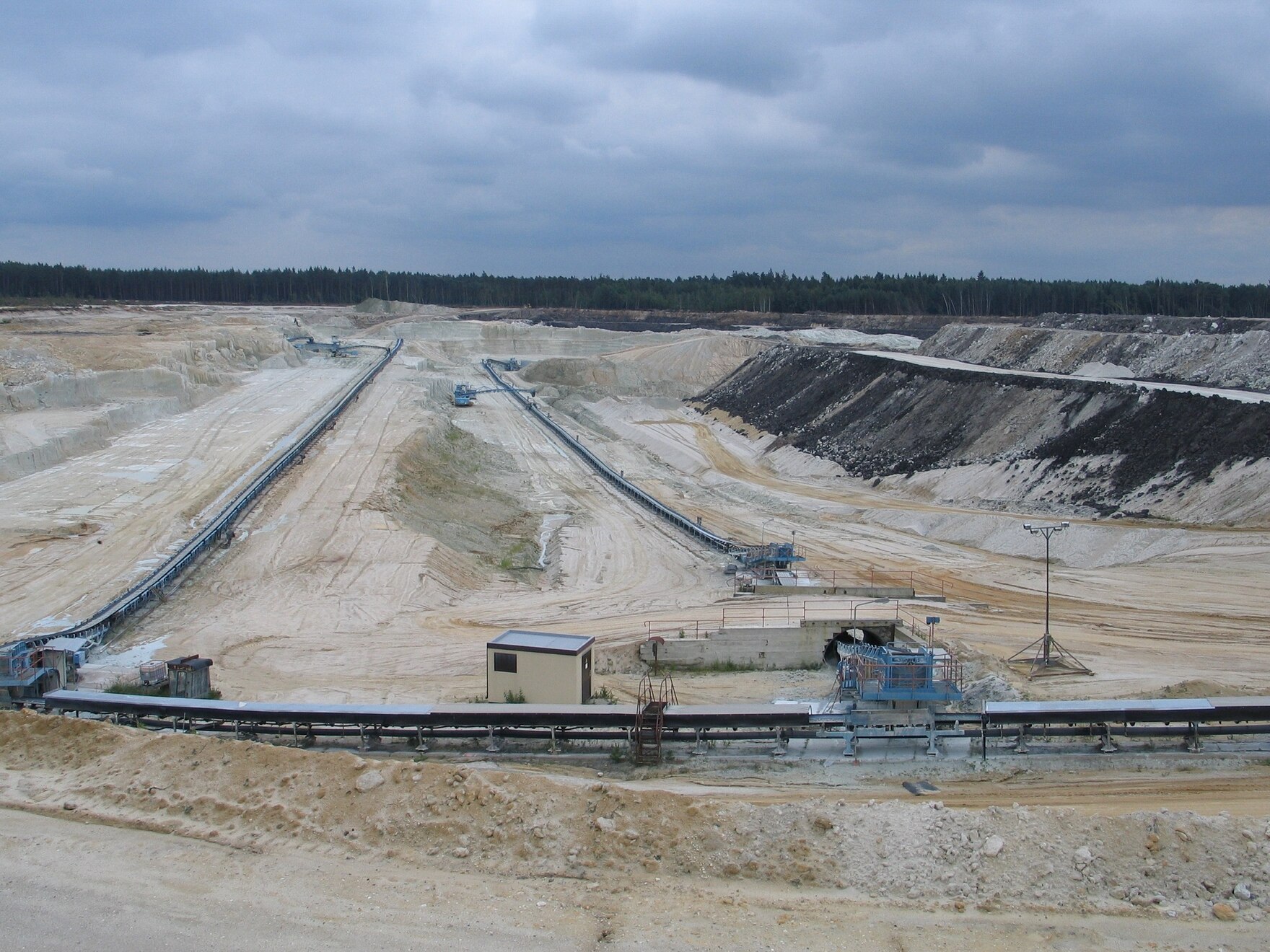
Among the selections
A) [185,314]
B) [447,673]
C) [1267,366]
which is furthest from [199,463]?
[185,314]

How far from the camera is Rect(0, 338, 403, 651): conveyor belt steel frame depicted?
24.3m

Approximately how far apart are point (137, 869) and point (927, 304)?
14255cm

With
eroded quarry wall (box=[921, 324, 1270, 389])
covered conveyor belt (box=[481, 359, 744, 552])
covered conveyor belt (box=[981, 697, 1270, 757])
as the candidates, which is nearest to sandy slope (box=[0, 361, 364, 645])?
covered conveyor belt (box=[481, 359, 744, 552])

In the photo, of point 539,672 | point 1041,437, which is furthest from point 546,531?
point 539,672

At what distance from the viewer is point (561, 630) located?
26312 millimetres

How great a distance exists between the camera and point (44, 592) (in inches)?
1115

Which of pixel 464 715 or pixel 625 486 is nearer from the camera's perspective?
pixel 464 715

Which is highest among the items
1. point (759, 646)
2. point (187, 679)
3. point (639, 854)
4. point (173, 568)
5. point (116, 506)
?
point (116, 506)

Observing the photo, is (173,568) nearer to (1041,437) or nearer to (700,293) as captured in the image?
(1041,437)

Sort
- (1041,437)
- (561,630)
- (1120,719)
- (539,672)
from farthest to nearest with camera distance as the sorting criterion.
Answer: (1041,437) < (561,630) < (539,672) < (1120,719)

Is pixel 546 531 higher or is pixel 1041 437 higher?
pixel 1041 437

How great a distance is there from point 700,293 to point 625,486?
4812 inches

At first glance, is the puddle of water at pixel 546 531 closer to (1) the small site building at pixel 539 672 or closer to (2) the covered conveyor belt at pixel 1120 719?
(1) the small site building at pixel 539 672

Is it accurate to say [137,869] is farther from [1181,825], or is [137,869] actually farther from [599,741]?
[1181,825]
